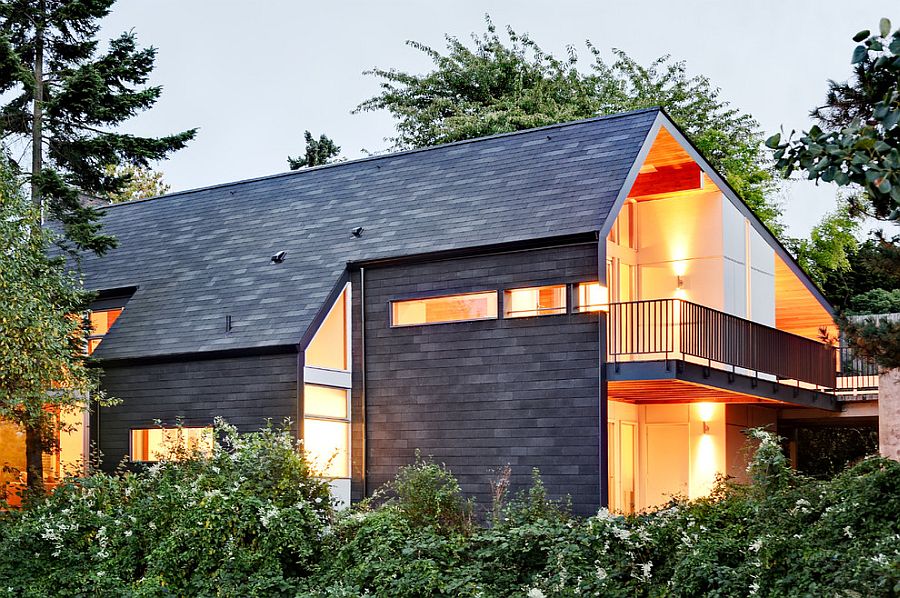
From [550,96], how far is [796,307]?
1195 cm

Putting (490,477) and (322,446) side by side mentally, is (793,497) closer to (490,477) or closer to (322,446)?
(490,477)

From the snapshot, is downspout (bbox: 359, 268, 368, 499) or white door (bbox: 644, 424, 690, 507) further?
white door (bbox: 644, 424, 690, 507)

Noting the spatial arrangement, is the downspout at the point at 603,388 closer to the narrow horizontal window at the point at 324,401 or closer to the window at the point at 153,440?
the narrow horizontal window at the point at 324,401

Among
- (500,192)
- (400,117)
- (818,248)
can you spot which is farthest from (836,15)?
(500,192)

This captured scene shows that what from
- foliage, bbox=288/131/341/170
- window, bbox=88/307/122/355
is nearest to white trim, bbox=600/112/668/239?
window, bbox=88/307/122/355

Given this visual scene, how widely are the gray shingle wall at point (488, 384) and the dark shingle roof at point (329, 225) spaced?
52cm

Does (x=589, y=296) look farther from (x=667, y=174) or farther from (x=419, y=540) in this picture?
(x=419, y=540)

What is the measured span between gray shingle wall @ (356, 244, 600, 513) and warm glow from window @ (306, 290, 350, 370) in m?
0.39

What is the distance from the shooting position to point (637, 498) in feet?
55.4

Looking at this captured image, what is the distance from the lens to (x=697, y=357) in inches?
578

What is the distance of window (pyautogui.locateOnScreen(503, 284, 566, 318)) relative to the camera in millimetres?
14751

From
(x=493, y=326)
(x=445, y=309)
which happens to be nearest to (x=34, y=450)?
(x=445, y=309)

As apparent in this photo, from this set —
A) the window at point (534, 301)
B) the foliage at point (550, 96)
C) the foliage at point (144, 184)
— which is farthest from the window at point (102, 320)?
the foliage at point (144, 184)

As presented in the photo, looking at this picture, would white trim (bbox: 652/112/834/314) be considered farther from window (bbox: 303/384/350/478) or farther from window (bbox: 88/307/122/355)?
window (bbox: 88/307/122/355)
